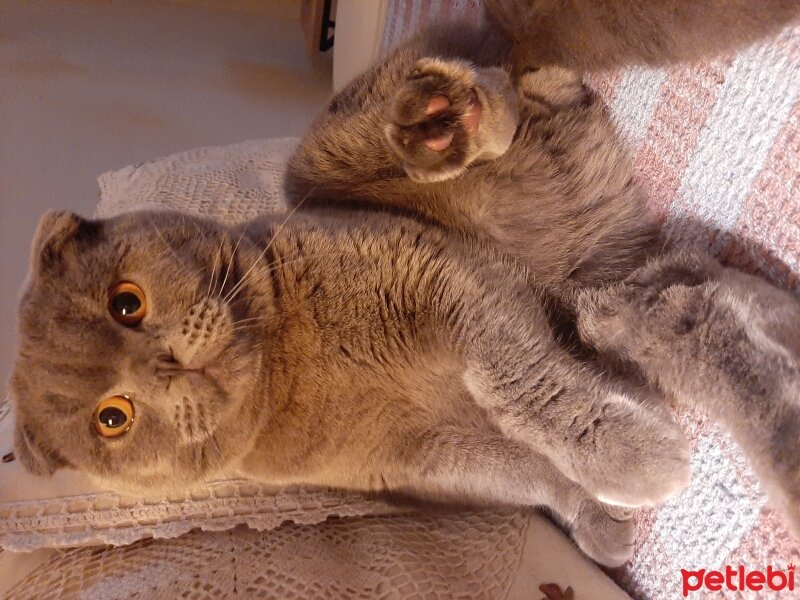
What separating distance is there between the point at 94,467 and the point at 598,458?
0.70 m

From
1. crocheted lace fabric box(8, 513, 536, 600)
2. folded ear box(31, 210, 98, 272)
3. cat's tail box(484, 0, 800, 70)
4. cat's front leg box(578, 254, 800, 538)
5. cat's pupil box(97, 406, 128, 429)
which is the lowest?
crocheted lace fabric box(8, 513, 536, 600)

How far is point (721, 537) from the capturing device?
0.80 meters

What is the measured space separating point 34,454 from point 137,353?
244mm

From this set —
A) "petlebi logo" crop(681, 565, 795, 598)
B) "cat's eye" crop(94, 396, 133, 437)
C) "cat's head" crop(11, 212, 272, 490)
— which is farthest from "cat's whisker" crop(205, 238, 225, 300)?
"petlebi logo" crop(681, 565, 795, 598)

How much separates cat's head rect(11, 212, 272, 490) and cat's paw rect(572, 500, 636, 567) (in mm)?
554

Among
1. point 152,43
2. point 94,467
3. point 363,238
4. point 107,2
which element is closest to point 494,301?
point 363,238

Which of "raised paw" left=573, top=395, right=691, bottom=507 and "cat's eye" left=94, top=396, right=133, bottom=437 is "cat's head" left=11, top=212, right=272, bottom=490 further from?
"raised paw" left=573, top=395, right=691, bottom=507

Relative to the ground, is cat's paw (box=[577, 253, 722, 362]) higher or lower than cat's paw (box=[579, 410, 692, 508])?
higher

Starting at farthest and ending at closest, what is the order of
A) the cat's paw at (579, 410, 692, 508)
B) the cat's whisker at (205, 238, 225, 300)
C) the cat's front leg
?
the cat's whisker at (205, 238, 225, 300) < the cat's paw at (579, 410, 692, 508) < the cat's front leg

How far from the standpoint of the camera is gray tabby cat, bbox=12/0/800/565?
0.78 meters

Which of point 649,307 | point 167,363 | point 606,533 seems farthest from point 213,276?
point 606,533

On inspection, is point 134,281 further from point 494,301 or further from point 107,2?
point 107,2

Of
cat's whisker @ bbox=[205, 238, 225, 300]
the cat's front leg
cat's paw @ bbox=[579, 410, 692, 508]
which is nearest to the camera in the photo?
the cat's front leg

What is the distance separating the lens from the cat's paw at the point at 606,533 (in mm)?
935
